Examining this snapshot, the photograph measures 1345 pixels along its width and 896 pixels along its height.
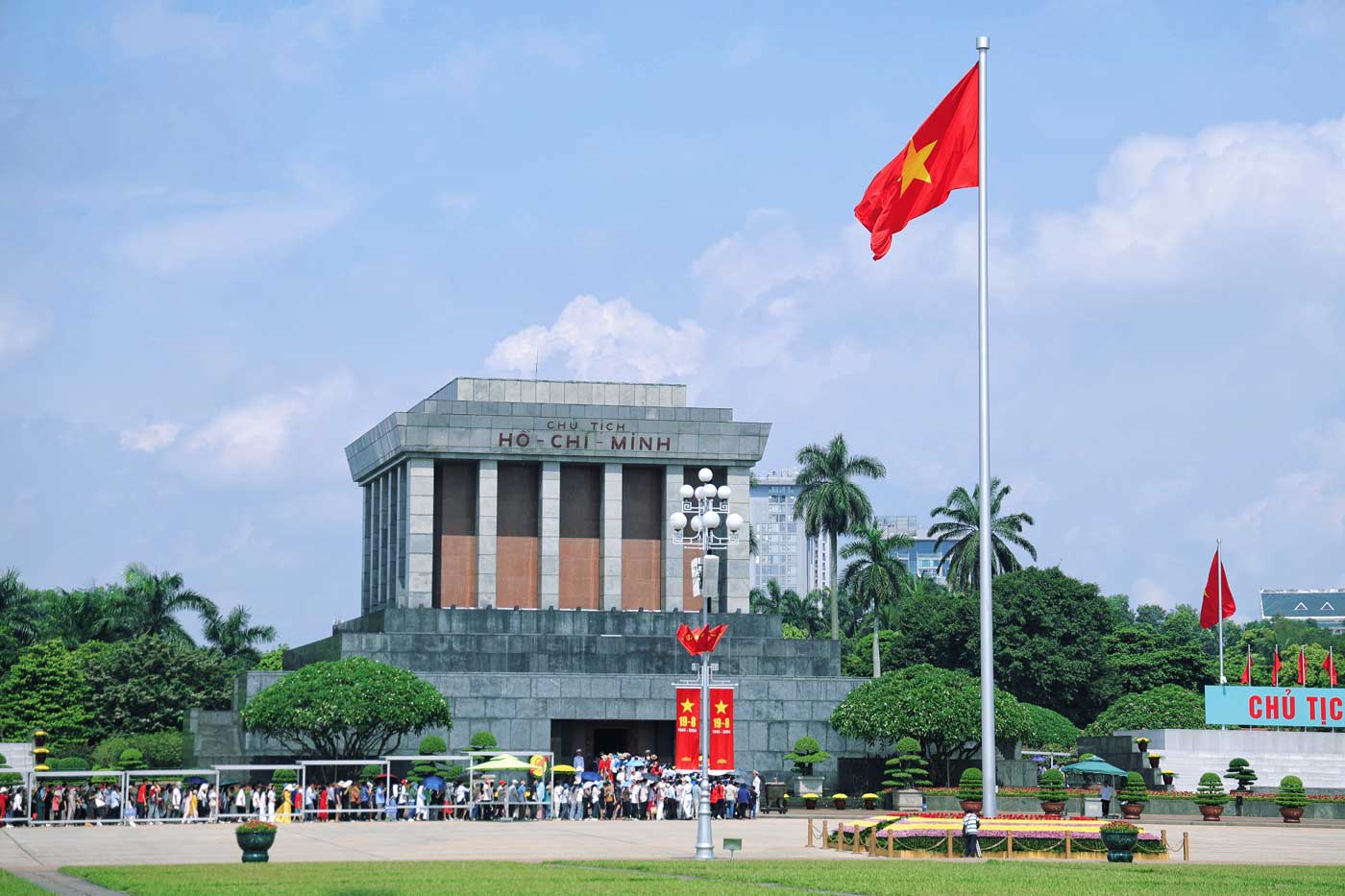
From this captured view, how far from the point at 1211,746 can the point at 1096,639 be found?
2956cm

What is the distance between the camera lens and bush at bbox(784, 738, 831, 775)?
203 feet

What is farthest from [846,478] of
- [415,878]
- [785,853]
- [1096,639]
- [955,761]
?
[415,878]

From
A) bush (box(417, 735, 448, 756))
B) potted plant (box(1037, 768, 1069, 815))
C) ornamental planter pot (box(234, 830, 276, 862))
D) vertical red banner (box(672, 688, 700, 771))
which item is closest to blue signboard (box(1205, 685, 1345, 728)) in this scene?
potted plant (box(1037, 768, 1069, 815))

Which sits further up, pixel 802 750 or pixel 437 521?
pixel 437 521

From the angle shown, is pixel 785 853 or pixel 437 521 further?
pixel 437 521

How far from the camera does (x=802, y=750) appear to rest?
61875 mm

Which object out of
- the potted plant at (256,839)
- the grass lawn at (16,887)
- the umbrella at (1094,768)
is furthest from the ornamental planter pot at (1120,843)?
the umbrella at (1094,768)

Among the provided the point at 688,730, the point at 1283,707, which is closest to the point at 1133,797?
the point at 1283,707

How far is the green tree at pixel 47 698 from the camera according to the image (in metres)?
Result: 81.2

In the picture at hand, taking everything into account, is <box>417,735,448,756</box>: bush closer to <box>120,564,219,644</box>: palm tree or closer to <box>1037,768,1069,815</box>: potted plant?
<box>1037,768,1069,815</box>: potted plant

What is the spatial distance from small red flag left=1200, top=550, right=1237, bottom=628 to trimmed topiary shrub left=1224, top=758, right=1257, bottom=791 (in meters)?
7.66

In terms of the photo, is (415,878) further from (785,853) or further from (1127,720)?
(1127,720)

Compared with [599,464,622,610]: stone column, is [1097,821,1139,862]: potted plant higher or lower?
lower

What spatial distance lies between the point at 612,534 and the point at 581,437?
167 inches
